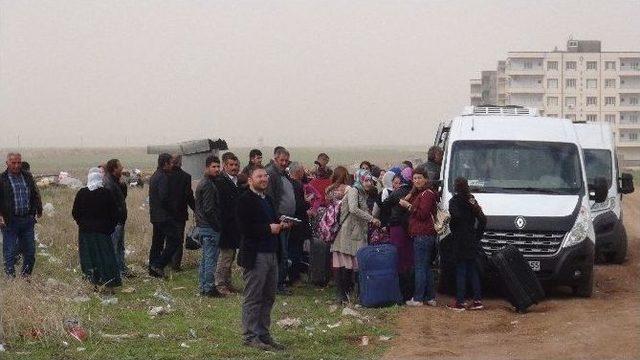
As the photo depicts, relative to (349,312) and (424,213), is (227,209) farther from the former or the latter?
(424,213)

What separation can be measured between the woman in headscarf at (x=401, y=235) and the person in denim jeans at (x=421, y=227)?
0.24m

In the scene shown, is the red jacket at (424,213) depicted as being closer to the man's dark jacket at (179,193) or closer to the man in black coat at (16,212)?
the man's dark jacket at (179,193)

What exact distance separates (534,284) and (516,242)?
0.70 metres

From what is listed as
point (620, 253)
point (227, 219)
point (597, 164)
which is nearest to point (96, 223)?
point (227, 219)

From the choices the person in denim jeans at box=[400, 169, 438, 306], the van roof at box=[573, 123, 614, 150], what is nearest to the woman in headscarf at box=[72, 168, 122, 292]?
the person in denim jeans at box=[400, 169, 438, 306]

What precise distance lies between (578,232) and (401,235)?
240cm

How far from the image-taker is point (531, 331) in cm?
1153

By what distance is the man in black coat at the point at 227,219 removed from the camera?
13.6m

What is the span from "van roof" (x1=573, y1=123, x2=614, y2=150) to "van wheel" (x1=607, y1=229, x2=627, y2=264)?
1997mm

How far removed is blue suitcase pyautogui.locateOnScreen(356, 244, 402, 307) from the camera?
13141 millimetres

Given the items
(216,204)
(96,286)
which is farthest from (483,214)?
(96,286)

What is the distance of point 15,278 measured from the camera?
1288cm

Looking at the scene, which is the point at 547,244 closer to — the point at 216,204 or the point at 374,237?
the point at 374,237

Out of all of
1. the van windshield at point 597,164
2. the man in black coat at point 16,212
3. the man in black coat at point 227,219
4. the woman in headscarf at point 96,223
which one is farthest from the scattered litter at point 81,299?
the van windshield at point 597,164
